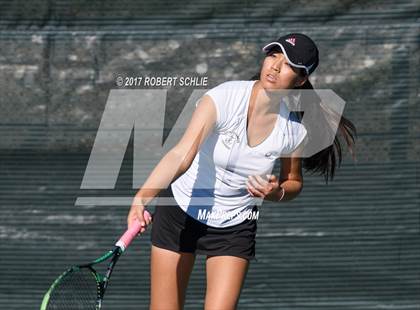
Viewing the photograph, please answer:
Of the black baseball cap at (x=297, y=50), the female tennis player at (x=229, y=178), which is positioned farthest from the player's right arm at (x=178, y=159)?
the black baseball cap at (x=297, y=50)

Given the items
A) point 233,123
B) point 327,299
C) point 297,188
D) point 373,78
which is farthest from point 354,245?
point 233,123

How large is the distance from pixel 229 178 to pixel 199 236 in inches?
10.7

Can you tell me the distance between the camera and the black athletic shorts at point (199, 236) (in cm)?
378

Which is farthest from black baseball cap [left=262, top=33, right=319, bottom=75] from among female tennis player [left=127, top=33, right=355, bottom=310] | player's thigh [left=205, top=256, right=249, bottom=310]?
player's thigh [left=205, top=256, right=249, bottom=310]

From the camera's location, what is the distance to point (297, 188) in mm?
3918

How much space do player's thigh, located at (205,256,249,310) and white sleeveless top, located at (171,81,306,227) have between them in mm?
156

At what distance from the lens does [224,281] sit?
3684 millimetres

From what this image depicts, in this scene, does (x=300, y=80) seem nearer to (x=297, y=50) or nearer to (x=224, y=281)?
(x=297, y=50)

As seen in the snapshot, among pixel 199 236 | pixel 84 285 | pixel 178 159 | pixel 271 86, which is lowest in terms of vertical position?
pixel 84 285

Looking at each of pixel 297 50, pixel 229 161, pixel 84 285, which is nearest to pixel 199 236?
pixel 229 161

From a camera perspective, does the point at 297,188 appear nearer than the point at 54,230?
Yes

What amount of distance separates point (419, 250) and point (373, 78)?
968mm

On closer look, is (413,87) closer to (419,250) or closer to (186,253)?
(419,250)

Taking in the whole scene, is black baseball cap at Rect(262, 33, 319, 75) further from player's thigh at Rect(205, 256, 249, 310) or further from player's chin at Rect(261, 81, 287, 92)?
player's thigh at Rect(205, 256, 249, 310)
